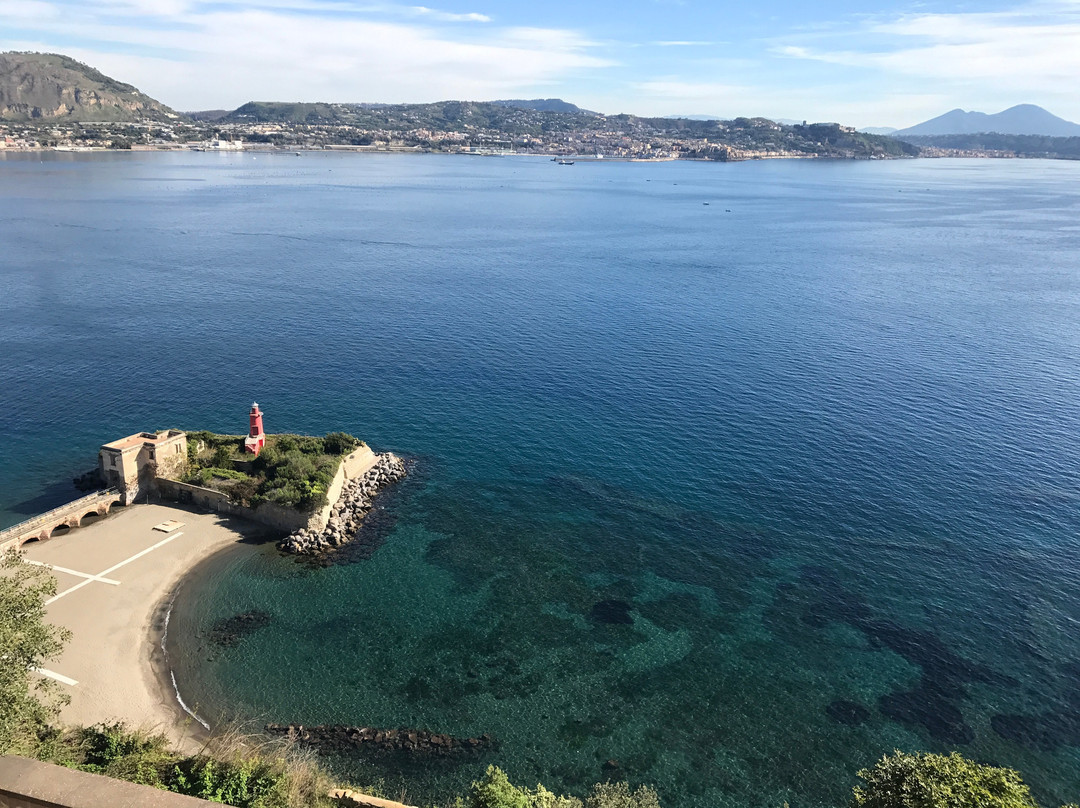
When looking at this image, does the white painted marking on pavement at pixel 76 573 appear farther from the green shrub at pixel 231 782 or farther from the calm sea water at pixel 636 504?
the green shrub at pixel 231 782

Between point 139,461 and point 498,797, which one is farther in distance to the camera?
point 139,461

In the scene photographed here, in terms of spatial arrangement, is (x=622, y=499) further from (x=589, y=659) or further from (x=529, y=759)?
(x=529, y=759)

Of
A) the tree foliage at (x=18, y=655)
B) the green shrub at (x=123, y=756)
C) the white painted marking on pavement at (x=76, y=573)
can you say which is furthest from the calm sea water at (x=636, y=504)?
the tree foliage at (x=18, y=655)

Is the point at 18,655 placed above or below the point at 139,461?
above

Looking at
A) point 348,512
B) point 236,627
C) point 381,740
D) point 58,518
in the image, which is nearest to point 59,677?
point 236,627

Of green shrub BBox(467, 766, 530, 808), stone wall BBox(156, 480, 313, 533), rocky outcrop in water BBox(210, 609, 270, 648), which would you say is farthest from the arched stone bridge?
green shrub BBox(467, 766, 530, 808)

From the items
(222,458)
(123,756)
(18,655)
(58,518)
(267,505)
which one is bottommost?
(58,518)

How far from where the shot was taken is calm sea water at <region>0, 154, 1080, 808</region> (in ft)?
121

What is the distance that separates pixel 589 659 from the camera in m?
40.7

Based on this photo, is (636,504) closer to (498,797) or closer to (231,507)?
(231,507)

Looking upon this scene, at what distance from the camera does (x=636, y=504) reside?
5700 cm

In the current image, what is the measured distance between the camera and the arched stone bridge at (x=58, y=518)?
47.6 metres

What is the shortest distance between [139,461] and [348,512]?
17.1 meters

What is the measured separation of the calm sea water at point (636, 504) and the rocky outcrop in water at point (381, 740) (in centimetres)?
89
